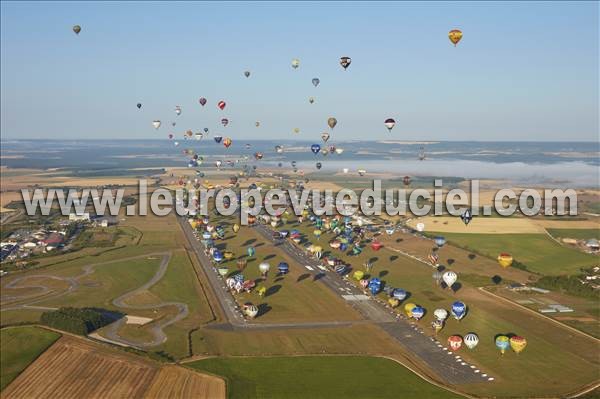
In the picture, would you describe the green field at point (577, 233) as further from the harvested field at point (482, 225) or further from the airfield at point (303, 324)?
the airfield at point (303, 324)

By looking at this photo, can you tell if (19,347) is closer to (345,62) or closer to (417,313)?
(417,313)

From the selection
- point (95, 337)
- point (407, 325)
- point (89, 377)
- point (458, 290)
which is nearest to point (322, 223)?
point (458, 290)

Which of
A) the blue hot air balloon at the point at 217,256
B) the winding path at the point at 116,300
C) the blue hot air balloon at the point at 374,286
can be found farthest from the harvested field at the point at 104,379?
the blue hot air balloon at the point at 217,256

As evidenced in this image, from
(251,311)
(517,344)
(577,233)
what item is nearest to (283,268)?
(251,311)

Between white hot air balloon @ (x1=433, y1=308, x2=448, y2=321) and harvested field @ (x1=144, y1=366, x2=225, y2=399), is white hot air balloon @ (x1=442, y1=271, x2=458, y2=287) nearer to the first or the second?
white hot air balloon @ (x1=433, y1=308, x2=448, y2=321)

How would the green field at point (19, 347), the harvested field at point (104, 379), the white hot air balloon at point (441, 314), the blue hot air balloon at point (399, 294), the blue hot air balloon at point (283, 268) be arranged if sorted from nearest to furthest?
the harvested field at point (104, 379)
the green field at point (19, 347)
the white hot air balloon at point (441, 314)
the blue hot air balloon at point (399, 294)
the blue hot air balloon at point (283, 268)

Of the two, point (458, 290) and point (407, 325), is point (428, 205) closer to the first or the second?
point (458, 290)
